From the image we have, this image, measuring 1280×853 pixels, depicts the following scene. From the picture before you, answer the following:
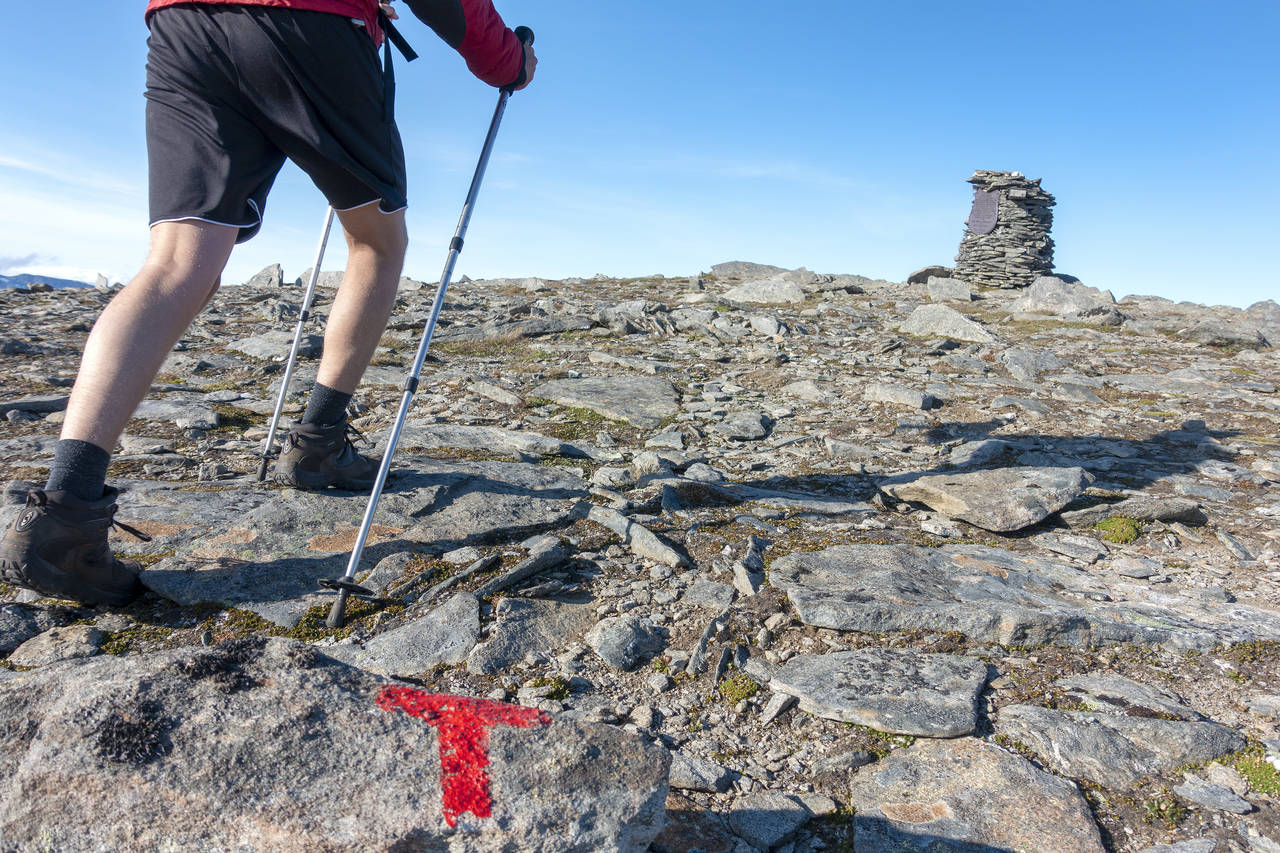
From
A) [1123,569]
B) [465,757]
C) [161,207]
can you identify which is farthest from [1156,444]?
[161,207]

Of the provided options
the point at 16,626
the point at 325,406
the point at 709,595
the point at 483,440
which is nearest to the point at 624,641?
the point at 709,595

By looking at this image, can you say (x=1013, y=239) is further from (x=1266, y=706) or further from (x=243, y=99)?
(x=243, y=99)

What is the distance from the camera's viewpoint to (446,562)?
12.8ft

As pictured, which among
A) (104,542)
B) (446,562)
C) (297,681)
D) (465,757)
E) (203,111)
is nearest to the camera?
(465,757)

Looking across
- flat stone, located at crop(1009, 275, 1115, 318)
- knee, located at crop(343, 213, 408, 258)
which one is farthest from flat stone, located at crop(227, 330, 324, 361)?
flat stone, located at crop(1009, 275, 1115, 318)

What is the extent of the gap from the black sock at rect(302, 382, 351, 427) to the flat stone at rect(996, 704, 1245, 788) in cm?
365

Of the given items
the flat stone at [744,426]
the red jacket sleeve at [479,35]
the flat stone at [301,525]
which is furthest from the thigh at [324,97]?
the flat stone at [744,426]

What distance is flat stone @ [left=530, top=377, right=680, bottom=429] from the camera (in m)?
7.88

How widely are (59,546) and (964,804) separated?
3506 mm

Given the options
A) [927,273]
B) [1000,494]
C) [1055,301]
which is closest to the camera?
[1000,494]

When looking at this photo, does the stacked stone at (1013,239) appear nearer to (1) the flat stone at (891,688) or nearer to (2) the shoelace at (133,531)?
(1) the flat stone at (891,688)

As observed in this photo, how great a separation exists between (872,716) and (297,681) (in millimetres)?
2027

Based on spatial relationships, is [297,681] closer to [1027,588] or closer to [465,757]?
[465,757]

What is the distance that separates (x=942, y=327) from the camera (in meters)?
14.3
